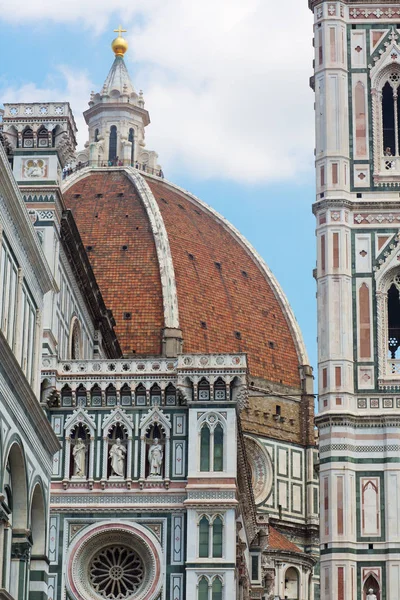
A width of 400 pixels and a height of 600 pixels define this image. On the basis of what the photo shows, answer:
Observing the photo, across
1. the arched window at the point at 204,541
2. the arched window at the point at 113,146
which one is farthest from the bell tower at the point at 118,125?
the arched window at the point at 204,541

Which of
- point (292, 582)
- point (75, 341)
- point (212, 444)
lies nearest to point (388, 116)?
point (212, 444)

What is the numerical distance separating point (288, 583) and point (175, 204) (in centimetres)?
2206

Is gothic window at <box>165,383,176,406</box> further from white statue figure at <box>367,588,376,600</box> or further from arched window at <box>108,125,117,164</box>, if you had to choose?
arched window at <box>108,125,117,164</box>

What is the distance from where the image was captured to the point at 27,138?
38062 mm

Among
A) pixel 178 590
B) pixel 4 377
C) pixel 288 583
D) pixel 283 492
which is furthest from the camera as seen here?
pixel 283 492

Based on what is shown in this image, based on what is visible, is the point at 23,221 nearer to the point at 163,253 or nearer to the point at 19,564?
the point at 19,564

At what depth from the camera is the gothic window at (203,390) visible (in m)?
37.8

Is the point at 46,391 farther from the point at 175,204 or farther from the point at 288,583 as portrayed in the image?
the point at 175,204

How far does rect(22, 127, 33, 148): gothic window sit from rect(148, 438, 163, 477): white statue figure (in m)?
7.18

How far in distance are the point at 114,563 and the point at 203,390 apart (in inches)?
166

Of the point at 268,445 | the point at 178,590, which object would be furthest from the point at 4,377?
the point at 268,445

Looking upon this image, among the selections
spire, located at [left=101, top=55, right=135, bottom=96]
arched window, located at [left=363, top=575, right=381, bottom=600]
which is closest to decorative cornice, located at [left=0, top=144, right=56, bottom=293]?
arched window, located at [left=363, top=575, right=381, bottom=600]

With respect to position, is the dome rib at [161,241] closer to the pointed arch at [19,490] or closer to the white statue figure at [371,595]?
the white statue figure at [371,595]

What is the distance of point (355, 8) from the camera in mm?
40719
